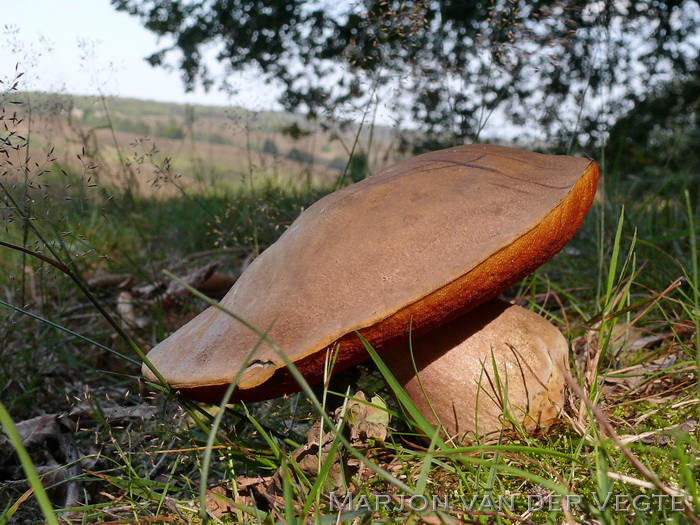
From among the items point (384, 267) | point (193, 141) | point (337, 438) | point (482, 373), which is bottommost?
point (482, 373)

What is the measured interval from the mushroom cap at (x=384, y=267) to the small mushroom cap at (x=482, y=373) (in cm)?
21

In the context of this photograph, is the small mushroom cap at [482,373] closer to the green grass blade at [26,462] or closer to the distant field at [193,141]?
the green grass blade at [26,462]

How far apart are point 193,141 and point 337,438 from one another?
3.30 meters

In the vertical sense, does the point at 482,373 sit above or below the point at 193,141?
below

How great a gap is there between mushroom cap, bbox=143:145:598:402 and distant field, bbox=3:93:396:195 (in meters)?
0.91

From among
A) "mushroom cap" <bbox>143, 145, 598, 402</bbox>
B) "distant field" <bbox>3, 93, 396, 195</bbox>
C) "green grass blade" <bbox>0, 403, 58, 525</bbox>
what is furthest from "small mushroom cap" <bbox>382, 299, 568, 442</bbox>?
"distant field" <bbox>3, 93, 396, 195</bbox>

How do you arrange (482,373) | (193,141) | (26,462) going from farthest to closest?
(193,141), (482,373), (26,462)

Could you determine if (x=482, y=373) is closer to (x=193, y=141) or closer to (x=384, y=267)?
(x=384, y=267)

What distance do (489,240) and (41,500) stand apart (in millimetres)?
718

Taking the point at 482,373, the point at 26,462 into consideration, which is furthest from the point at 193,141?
the point at 26,462

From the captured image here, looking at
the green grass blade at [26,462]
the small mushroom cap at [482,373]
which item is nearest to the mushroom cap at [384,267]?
the small mushroom cap at [482,373]

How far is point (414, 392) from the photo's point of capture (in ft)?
3.77

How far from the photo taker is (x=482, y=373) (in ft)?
3.62

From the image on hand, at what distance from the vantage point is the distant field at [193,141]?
2.18 metres
